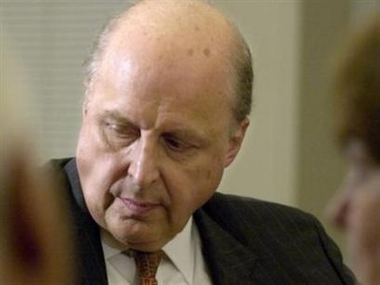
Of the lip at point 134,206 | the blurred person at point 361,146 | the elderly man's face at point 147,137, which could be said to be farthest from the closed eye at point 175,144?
the blurred person at point 361,146

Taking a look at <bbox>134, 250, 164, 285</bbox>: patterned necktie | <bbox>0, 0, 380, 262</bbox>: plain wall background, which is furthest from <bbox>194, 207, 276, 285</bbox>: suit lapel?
<bbox>0, 0, 380, 262</bbox>: plain wall background

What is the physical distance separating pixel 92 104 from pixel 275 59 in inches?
43.5

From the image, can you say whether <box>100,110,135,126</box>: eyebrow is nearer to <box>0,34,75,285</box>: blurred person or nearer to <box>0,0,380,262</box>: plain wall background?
<box>0,0,380,262</box>: plain wall background

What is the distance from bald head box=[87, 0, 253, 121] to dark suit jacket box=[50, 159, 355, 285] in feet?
0.84

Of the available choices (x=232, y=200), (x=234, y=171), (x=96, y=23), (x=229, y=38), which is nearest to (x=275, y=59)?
(x=234, y=171)

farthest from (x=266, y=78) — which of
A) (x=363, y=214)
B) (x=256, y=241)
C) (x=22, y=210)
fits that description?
(x=22, y=210)

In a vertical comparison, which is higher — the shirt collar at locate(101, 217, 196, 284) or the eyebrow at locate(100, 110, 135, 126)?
the eyebrow at locate(100, 110, 135, 126)

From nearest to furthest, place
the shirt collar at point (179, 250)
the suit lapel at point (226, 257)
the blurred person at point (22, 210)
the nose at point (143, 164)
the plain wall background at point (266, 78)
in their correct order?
the blurred person at point (22, 210), the nose at point (143, 164), the shirt collar at point (179, 250), the suit lapel at point (226, 257), the plain wall background at point (266, 78)

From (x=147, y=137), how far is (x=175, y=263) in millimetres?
282

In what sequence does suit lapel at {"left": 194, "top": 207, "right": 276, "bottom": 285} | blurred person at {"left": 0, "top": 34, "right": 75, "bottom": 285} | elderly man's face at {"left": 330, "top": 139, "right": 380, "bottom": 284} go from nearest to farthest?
blurred person at {"left": 0, "top": 34, "right": 75, "bottom": 285} < elderly man's face at {"left": 330, "top": 139, "right": 380, "bottom": 284} < suit lapel at {"left": 194, "top": 207, "right": 276, "bottom": 285}

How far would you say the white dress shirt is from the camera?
Answer: 5.25 feet

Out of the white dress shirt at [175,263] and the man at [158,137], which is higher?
the man at [158,137]

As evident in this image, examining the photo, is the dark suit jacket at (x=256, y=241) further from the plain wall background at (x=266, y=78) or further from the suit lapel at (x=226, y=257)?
the plain wall background at (x=266, y=78)

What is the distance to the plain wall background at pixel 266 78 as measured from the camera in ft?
8.41
